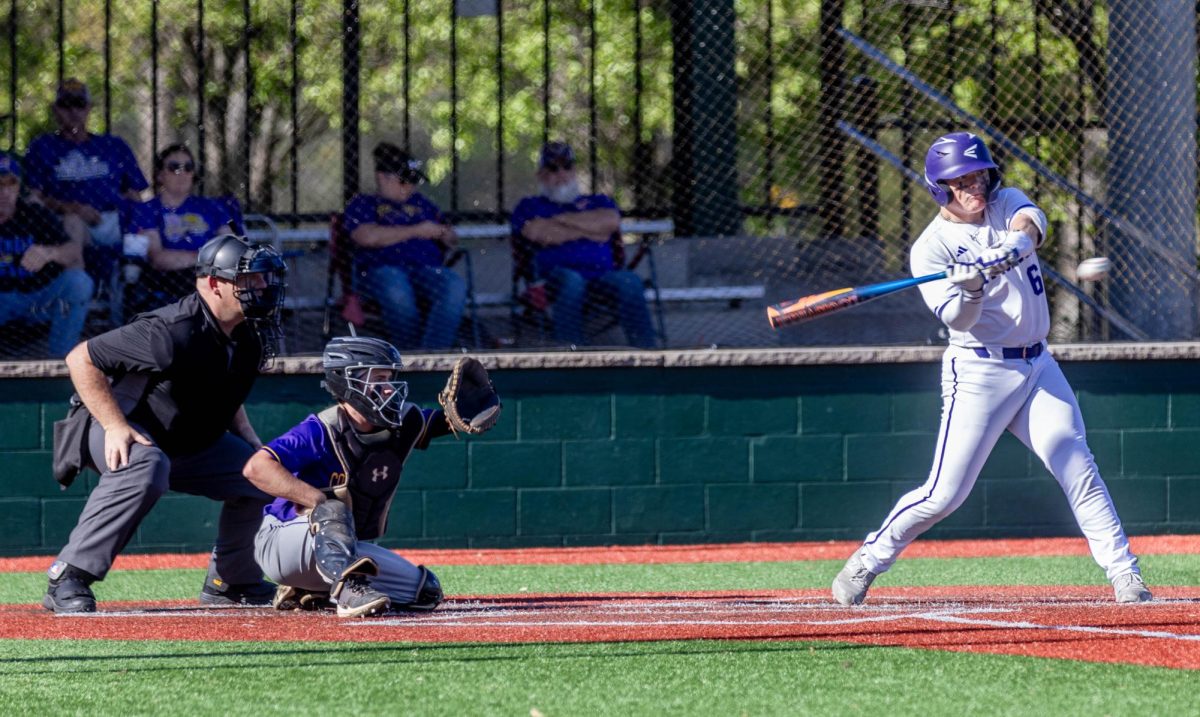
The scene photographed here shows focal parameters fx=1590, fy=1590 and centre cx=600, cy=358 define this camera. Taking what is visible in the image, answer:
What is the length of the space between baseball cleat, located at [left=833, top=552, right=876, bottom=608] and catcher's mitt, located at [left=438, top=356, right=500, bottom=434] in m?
1.44

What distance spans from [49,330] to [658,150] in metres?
4.07

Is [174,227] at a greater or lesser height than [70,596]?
greater

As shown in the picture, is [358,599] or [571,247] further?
[571,247]

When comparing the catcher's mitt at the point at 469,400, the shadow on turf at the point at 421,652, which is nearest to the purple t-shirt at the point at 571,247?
the catcher's mitt at the point at 469,400

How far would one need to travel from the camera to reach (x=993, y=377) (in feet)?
18.9

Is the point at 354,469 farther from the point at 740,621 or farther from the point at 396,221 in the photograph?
the point at 396,221

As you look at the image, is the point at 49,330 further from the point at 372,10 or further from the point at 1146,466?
the point at 372,10

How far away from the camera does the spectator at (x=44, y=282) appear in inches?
337

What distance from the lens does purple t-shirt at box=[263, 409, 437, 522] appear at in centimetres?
585

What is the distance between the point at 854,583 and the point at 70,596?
9.75ft

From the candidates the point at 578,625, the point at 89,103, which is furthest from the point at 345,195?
the point at 578,625

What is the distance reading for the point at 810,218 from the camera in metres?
9.44

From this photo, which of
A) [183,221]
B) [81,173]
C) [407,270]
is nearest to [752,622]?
[407,270]

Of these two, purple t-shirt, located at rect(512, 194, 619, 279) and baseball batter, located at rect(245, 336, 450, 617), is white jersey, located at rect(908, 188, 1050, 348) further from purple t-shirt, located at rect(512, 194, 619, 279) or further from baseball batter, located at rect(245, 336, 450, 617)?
purple t-shirt, located at rect(512, 194, 619, 279)
